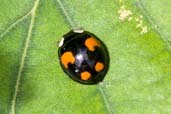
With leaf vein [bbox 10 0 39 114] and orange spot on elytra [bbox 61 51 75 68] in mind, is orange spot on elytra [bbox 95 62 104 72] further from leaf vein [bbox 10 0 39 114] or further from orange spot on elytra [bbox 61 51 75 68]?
leaf vein [bbox 10 0 39 114]

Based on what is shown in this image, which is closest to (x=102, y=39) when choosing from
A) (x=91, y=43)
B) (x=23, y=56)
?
(x=91, y=43)

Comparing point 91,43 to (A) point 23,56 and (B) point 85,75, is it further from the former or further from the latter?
(A) point 23,56

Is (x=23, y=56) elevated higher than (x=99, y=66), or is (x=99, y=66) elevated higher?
(x=23, y=56)

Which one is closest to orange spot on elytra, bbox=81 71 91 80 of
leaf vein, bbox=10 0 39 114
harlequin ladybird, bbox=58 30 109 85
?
harlequin ladybird, bbox=58 30 109 85

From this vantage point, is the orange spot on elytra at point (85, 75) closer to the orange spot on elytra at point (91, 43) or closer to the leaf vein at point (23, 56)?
the orange spot on elytra at point (91, 43)

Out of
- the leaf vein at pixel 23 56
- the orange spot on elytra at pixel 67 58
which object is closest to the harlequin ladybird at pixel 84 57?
the orange spot on elytra at pixel 67 58

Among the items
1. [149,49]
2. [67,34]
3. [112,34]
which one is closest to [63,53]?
[67,34]
